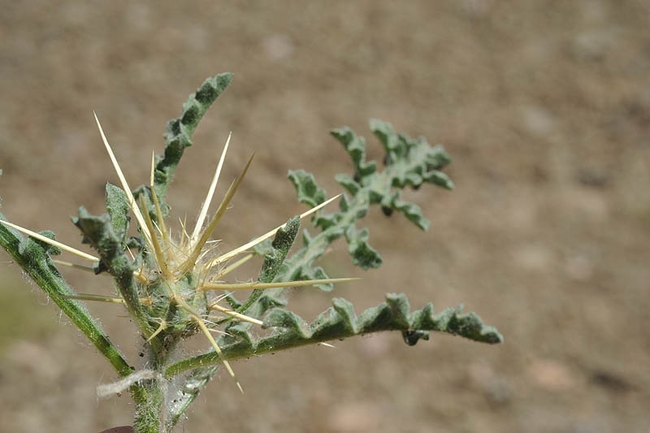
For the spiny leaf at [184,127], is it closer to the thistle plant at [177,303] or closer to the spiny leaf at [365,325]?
the thistle plant at [177,303]

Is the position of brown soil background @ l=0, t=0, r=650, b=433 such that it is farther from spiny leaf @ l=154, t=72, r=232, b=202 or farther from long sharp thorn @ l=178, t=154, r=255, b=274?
long sharp thorn @ l=178, t=154, r=255, b=274

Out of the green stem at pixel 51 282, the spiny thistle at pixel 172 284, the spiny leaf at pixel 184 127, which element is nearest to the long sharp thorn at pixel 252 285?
the spiny thistle at pixel 172 284

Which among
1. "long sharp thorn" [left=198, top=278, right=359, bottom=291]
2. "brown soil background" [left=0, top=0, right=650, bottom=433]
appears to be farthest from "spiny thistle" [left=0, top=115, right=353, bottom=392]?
"brown soil background" [left=0, top=0, right=650, bottom=433]

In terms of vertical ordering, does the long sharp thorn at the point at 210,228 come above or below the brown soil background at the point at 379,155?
below

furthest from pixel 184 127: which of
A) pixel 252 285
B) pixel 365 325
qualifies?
pixel 365 325

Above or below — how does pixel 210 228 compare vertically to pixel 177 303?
above

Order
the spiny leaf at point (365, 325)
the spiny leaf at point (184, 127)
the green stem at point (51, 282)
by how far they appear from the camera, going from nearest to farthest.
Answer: the spiny leaf at point (365, 325) < the green stem at point (51, 282) < the spiny leaf at point (184, 127)

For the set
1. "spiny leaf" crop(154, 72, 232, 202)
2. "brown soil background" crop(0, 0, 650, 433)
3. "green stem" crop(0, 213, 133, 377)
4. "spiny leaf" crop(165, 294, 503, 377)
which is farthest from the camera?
"brown soil background" crop(0, 0, 650, 433)

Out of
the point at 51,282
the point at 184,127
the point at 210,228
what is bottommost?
the point at 51,282

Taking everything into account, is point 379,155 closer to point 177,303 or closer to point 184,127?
point 184,127
